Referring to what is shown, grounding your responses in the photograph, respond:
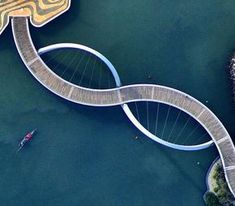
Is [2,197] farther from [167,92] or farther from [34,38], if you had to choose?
[167,92]

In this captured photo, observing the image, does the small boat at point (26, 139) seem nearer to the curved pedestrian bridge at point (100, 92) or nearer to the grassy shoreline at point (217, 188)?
the curved pedestrian bridge at point (100, 92)

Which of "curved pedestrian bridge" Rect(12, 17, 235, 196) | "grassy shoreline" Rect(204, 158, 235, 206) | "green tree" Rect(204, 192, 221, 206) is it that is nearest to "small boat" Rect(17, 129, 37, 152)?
"curved pedestrian bridge" Rect(12, 17, 235, 196)

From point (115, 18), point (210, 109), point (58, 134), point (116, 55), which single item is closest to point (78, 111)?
point (58, 134)

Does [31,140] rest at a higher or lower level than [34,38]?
lower

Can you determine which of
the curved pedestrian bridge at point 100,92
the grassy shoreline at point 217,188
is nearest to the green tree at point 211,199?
the grassy shoreline at point 217,188

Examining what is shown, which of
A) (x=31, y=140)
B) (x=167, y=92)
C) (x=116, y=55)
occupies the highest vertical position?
(x=116, y=55)

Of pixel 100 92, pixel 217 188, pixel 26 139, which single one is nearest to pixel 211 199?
pixel 217 188

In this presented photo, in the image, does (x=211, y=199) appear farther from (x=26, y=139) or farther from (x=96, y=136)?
(x=26, y=139)
